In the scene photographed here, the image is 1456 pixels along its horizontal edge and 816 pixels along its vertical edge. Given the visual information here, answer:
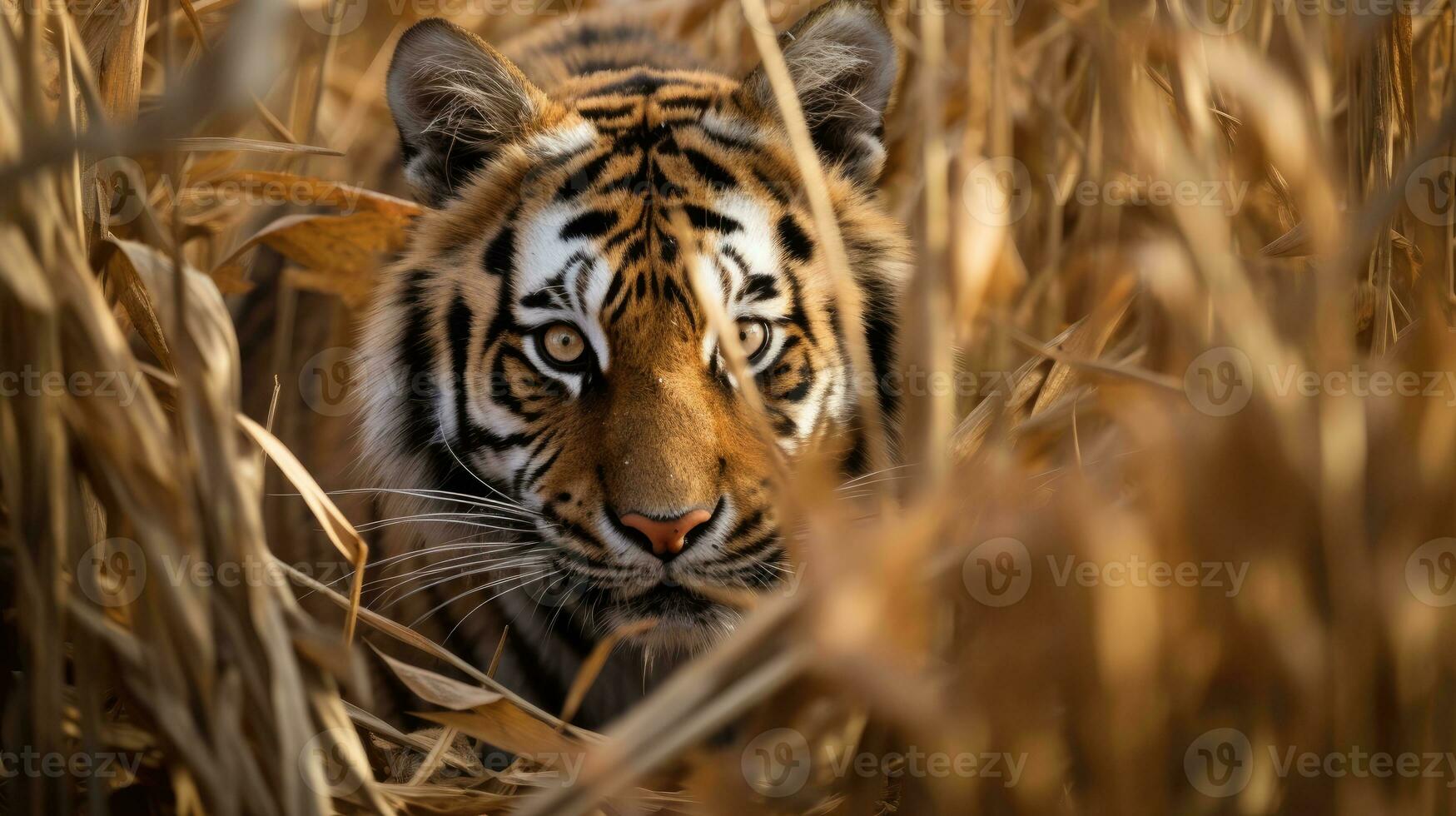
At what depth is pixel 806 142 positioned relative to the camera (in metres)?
0.96

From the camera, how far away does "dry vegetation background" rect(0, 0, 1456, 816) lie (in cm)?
74

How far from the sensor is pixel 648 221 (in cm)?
150

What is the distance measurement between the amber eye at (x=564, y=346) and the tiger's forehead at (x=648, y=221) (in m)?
0.02

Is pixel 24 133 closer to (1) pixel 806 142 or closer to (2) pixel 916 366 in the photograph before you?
(1) pixel 806 142
